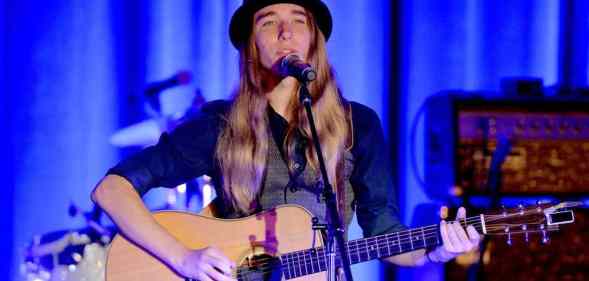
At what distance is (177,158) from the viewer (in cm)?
271

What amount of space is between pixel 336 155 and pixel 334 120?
14cm

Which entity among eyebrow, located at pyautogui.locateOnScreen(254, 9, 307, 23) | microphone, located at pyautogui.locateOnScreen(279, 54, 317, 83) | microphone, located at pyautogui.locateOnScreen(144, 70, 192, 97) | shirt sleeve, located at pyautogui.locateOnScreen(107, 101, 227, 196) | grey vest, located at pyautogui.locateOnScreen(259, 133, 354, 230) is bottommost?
grey vest, located at pyautogui.locateOnScreen(259, 133, 354, 230)

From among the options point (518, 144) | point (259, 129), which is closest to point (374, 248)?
point (259, 129)

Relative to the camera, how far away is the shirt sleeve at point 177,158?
262 centimetres

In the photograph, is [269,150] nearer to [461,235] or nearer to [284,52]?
[284,52]

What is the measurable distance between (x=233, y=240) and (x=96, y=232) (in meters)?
1.09

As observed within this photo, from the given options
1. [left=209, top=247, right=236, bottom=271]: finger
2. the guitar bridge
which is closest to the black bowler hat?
[left=209, top=247, right=236, bottom=271]: finger

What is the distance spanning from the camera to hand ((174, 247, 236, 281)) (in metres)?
2.38

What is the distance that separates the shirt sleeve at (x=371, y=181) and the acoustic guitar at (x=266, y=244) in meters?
0.34

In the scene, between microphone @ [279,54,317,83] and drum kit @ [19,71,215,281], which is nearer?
microphone @ [279,54,317,83]

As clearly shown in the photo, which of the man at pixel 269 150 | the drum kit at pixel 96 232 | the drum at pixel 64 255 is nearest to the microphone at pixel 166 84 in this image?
the drum kit at pixel 96 232

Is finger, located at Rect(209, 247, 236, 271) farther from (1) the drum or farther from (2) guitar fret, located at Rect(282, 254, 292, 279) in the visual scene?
(1) the drum

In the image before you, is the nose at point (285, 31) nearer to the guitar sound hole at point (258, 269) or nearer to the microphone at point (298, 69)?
the microphone at point (298, 69)

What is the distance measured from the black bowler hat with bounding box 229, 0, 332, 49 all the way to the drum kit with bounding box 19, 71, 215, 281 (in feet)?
1.76
